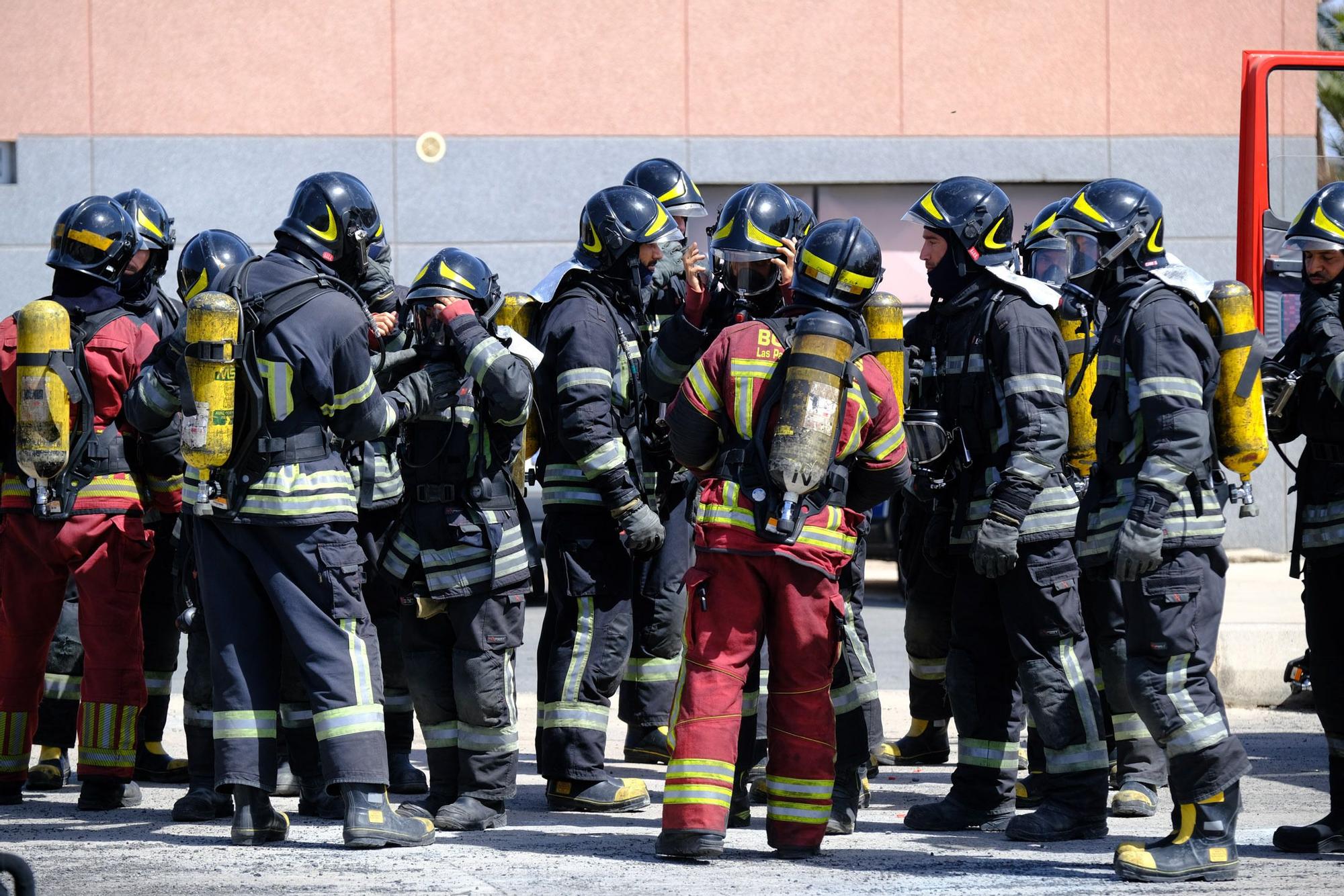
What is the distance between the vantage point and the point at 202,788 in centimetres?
661

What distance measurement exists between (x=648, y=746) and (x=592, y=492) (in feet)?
5.11

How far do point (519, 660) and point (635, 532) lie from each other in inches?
184

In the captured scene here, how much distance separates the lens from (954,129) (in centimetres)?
1600

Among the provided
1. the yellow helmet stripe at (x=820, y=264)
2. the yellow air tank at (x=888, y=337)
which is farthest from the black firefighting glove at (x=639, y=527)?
the yellow helmet stripe at (x=820, y=264)

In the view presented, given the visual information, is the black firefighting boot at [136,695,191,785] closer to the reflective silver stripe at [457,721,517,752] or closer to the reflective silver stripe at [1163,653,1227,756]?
the reflective silver stripe at [457,721,517,752]

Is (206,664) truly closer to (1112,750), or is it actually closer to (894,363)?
(894,363)

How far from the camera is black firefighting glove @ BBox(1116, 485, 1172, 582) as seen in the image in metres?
5.50

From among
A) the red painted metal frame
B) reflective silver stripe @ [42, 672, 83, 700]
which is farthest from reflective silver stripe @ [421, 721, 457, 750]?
the red painted metal frame

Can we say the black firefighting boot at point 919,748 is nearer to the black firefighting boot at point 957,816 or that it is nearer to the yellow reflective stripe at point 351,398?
the black firefighting boot at point 957,816

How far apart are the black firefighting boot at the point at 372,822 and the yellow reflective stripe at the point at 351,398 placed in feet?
4.27

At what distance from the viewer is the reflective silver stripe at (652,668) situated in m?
7.41

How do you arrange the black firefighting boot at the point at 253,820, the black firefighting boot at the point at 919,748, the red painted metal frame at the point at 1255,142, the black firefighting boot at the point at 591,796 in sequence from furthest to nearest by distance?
the red painted metal frame at the point at 1255,142 → the black firefighting boot at the point at 919,748 → the black firefighting boot at the point at 591,796 → the black firefighting boot at the point at 253,820

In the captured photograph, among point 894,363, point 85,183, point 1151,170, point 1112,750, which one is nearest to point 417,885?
point 894,363

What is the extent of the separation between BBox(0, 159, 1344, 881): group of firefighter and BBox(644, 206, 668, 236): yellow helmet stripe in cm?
2
